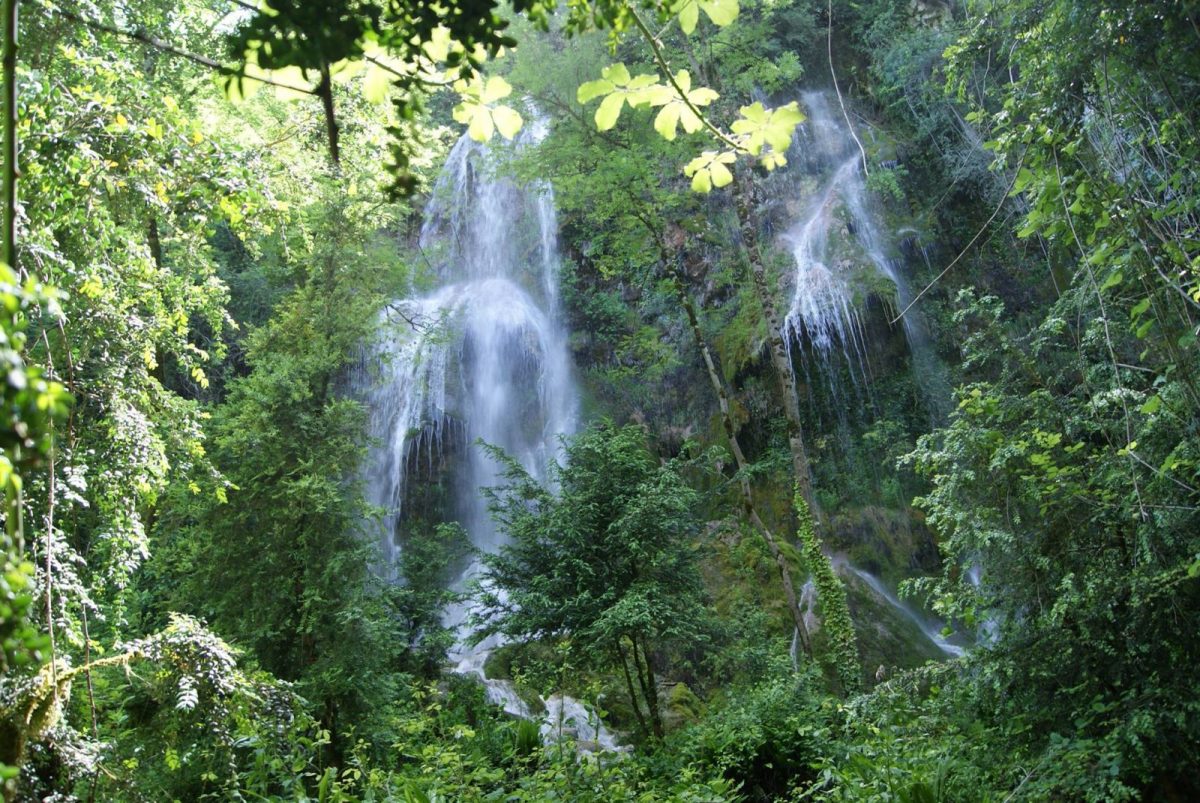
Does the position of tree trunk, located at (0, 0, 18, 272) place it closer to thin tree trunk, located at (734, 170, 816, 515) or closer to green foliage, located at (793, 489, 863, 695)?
green foliage, located at (793, 489, 863, 695)

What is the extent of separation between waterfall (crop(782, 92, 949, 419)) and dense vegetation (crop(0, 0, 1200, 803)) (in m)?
1.07

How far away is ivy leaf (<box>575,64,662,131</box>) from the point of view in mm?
1540

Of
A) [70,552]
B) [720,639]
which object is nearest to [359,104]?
[70,552]

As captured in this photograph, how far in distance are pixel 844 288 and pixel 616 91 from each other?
40.8ft

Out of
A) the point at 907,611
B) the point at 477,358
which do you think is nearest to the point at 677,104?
the point at 907,611

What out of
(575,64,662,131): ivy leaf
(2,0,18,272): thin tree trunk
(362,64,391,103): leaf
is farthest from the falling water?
(2,0,18,272): thin tree trunk

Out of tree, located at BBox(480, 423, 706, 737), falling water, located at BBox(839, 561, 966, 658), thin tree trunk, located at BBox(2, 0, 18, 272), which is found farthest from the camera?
falling water, located at BBox(839, 561, 966, 658)

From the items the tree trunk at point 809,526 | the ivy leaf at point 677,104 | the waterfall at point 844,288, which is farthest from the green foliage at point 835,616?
the ivy leaf at point 677,104

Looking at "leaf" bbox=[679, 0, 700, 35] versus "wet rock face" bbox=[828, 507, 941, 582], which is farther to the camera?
"wet rock face" bbox=[828, 507, 941, 582]

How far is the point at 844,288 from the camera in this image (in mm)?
13328

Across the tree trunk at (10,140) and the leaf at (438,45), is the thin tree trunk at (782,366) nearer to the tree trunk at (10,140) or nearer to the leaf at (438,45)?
the leaf at (438,45)

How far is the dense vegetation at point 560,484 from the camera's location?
2.79m

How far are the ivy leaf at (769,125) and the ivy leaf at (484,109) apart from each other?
0.41 m

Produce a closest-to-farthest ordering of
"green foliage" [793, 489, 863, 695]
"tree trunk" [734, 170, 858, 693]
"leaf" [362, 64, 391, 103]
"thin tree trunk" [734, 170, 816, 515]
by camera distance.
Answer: "leaf" [362, 64, 391, 103] → "green foliage" [793, 489, 863, 695] → "tree trunk" [734, 170, 858, 693] → "thin tree trunk" [734, 170, 816, 515]
